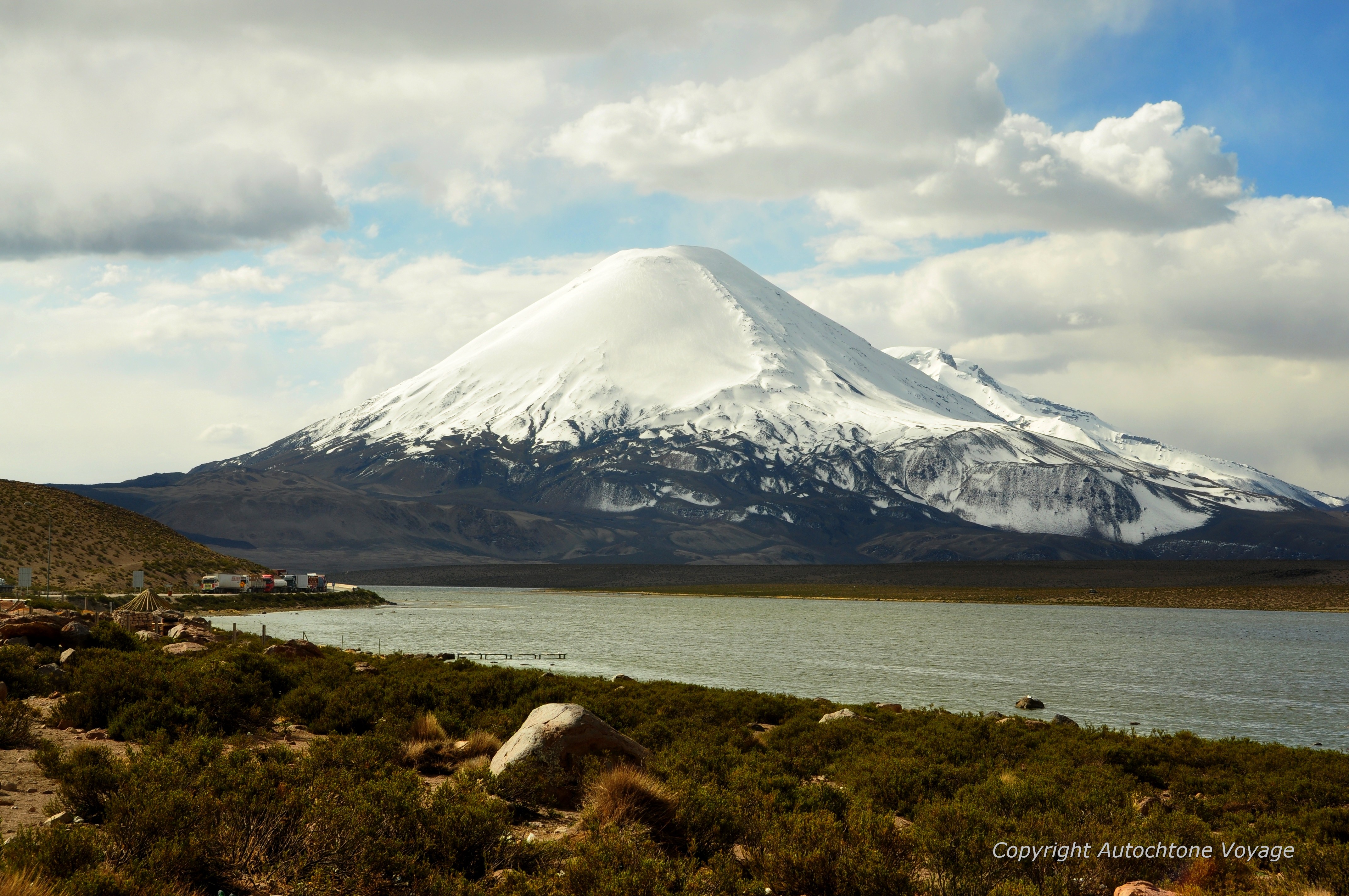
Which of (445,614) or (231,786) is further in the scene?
(445,614)

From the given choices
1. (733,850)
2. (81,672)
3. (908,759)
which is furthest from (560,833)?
(81,672)

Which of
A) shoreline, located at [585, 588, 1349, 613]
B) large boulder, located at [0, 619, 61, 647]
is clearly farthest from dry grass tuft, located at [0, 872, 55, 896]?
shoreline, located at [585, 588, 1349, 613]

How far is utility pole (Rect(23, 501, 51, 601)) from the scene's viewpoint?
273 feet

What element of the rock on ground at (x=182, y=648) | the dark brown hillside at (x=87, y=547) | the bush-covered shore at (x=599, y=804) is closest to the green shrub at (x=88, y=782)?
the bush-covered shore at (x=599, y=804)

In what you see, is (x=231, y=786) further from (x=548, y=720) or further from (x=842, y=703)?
(x=842, y=703)

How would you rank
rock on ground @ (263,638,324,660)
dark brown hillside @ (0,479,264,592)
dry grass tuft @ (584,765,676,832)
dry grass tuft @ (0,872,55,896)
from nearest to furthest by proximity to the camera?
dry grass tuft @ (0,872,55,896)
dry grass tuft @ (584,765,676,832)
rock on ground @ (263,638,324,660)
dark brown hillside @ (0,479,264,592)

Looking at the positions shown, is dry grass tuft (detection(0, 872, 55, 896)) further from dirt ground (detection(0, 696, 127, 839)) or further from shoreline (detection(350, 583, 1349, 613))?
shoreline (detection(350, 583, 1349, 613))

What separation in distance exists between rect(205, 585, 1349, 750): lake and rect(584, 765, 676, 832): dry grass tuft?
22.4 metres

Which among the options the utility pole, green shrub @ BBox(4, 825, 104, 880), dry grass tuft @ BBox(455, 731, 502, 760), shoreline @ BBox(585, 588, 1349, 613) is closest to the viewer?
green shrub @ BBox(4, 825, 104, 880)

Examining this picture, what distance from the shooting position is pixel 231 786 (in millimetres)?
11977

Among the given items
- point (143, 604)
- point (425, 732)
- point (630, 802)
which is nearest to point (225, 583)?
point (143, 604)

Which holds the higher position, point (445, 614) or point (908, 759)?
point (908, 759)

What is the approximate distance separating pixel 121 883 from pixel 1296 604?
17208cm

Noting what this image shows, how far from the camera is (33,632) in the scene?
88.5ft
